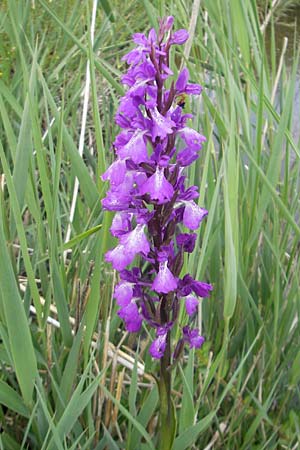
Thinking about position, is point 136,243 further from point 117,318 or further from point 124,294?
point 117,318

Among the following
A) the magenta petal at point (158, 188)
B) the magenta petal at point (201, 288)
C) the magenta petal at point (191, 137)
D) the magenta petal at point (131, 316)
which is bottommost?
the magenta petal at point (131, 316)

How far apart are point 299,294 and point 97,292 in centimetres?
40

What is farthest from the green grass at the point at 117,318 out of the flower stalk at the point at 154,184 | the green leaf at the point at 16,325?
the flower stalk at the point at 154,184

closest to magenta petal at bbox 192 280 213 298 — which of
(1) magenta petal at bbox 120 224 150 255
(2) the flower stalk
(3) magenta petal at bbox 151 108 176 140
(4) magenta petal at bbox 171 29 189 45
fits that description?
(2) the flower stalk

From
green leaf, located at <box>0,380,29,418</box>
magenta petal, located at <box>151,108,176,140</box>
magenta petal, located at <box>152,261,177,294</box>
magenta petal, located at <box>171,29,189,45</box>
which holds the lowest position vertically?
green leaf, located at <box>0,380,29,418</box>

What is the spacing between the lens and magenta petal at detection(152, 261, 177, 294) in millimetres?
788

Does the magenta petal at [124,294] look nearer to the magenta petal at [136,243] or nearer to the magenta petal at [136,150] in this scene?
the magenta petal at [136,243]

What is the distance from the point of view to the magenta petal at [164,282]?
0.79 metres

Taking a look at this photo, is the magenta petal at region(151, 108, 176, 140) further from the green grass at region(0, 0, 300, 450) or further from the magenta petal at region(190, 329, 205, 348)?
the magenta petal at region(190, 329, 205, 348)

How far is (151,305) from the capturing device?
875 mm

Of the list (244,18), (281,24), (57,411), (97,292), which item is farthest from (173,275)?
(281,24)

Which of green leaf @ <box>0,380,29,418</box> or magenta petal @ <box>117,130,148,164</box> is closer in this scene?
magenta petal @ <box>117,130,148,164</box>

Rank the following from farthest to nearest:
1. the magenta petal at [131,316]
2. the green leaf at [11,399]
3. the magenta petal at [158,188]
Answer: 1. the green leaf at [11,399]
2. the magenta petal at [131,316]
3. the magenta petal at [158,188]

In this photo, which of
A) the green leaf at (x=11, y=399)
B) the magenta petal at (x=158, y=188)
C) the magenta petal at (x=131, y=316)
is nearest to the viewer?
the magenta petal at (x=158, y=188)
